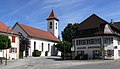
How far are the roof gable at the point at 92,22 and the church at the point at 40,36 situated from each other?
1618 cm

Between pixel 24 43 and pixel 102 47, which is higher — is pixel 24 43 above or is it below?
above

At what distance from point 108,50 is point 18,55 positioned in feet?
68.3

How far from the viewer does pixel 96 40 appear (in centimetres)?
5219

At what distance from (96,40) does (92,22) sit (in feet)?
17.1

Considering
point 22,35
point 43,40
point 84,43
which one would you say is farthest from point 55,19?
point 84,43

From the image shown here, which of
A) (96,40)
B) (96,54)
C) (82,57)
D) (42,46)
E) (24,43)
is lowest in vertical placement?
(82,57)

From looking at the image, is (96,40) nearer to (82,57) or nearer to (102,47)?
(102,47)

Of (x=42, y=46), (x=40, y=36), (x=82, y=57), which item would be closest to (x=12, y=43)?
(x=82, y=57)

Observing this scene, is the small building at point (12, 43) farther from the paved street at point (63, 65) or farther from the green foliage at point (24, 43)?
the paved street at point (63, 65)

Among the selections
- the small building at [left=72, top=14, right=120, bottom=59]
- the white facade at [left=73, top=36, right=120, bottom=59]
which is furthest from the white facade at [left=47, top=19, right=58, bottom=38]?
the white facade at [left=73, top=36, right=120, bottom=59]

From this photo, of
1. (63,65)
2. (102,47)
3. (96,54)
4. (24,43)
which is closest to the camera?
(63,65)

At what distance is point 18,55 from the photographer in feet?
174

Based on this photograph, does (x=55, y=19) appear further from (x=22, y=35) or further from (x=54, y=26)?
(x=22, y=35)

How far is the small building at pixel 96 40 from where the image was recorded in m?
50.5
